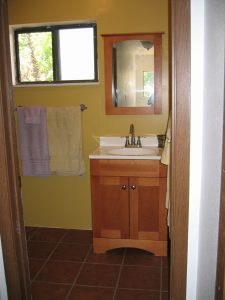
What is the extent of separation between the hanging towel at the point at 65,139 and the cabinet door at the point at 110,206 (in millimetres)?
453

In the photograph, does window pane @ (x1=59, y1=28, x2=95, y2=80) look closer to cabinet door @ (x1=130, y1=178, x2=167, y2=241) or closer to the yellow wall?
the yellow wall

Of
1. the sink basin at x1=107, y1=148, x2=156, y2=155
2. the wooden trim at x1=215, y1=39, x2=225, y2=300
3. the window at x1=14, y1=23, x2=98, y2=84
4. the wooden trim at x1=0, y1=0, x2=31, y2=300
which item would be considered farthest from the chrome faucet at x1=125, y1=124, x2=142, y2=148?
the wooden trim at x1=215, y1=39, x2=225, y2=300

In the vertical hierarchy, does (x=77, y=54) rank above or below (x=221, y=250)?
above

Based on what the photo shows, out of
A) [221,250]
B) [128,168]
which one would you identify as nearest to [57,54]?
[128,168]

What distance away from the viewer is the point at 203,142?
1.26 meters

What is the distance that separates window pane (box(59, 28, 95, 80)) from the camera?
2.83 m

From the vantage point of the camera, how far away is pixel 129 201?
2.44 meters

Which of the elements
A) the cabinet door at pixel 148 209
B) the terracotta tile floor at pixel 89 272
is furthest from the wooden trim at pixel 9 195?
the cabinet door at pixel 148 209

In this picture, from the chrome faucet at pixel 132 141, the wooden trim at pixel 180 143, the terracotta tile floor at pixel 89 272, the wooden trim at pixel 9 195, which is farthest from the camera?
the chrome faucet at pixel 132 141

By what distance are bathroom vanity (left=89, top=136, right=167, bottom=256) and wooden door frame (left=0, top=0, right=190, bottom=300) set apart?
0.97 meters

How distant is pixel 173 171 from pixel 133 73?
1.68 metres

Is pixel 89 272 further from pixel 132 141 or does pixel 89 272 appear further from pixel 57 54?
pixel 57 54

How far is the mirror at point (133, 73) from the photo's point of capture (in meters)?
2.68

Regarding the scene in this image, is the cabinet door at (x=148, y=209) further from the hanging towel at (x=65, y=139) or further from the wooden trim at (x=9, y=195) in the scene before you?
the wooden trim at (x=9, y=195)
